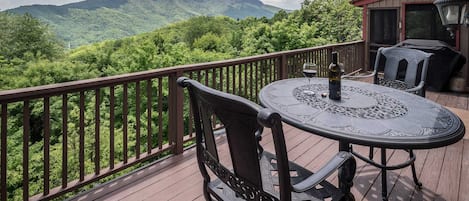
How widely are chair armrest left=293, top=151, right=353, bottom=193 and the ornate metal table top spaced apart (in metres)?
0.18

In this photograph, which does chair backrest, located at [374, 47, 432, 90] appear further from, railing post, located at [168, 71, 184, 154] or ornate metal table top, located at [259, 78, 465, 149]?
railing post, located at [168, 71, 184, 154]

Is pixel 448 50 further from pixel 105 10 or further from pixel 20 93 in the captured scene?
pixel 105 10

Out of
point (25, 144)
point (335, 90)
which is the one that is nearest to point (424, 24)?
point (335, 90)

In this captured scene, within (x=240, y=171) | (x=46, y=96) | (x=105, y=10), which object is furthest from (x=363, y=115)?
(x=105, y=10)

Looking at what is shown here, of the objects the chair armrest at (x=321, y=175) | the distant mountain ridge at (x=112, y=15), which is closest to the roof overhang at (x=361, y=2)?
the chair armrest at (x=321, y=175)

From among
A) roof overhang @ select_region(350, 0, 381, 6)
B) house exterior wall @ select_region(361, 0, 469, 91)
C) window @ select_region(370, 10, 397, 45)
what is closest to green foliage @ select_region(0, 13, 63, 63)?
roof overhang @ select_region(350, 0, 381, 6)

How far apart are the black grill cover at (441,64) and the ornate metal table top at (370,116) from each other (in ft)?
14.8

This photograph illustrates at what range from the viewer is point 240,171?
4.38ft

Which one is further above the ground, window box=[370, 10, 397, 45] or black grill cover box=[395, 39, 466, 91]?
window box=[370, 10, 397, 45]

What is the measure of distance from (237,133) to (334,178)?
1.69m

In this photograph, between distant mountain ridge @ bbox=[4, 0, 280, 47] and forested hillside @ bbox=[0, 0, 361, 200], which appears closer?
forested hillside @ bbox=[0, 0, 361, 200]

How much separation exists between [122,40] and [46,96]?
23.9 meters

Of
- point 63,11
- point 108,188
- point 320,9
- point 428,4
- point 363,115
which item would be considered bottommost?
point 108,188

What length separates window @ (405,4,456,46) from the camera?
7.09 m
